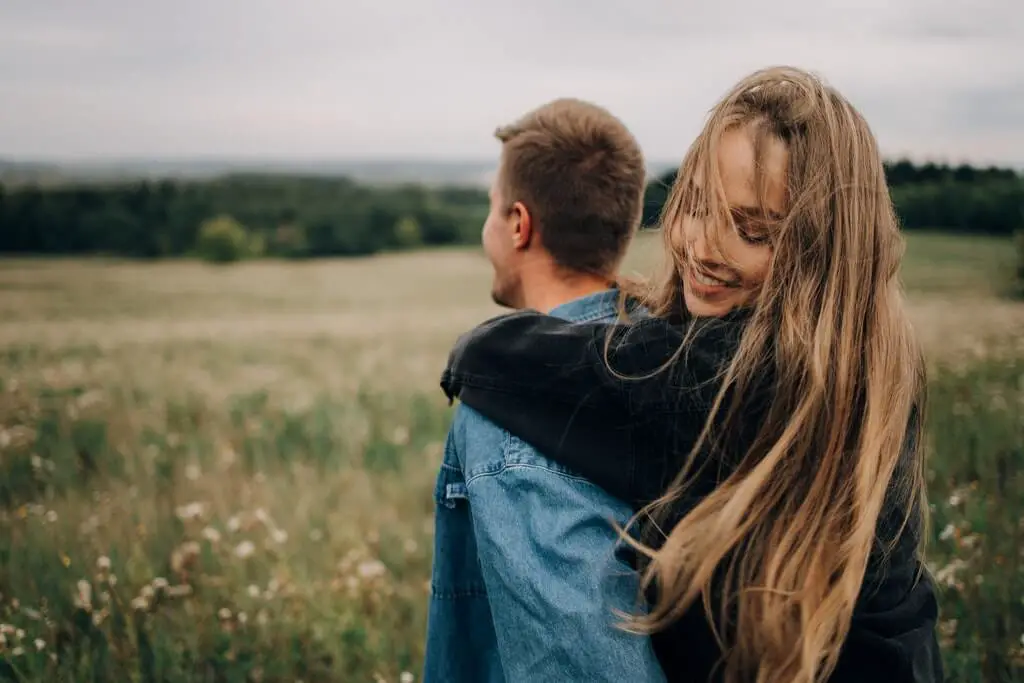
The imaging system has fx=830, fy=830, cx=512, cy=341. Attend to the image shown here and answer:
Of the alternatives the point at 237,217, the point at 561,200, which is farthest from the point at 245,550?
the point at 237,217

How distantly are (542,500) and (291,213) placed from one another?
24.3 feet

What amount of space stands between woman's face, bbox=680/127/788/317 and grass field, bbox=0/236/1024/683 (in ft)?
1.14

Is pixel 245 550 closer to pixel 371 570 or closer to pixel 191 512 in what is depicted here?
pixel 191 512

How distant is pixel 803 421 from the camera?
4.98 feet

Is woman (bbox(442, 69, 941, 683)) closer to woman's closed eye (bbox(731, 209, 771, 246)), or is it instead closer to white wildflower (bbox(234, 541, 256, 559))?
woman's closed eye (bbox(731, 209, 771, 246))

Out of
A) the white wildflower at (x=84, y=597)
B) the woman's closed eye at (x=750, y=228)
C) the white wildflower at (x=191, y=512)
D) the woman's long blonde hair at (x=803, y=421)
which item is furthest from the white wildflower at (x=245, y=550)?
the woman's closed eye at (x=750, y=228)

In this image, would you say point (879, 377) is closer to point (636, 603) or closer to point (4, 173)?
point (636, 603)

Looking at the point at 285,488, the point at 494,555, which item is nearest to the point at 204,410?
the point at 285,488

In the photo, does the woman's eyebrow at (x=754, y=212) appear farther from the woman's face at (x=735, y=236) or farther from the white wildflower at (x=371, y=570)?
the white wildflower at (x=371, y=570)

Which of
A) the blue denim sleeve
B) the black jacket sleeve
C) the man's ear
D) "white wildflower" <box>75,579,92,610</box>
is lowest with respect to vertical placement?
"white wildflower" <box>75,579,92,610</box>

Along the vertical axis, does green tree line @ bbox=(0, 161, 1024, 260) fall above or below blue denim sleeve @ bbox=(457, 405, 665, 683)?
above

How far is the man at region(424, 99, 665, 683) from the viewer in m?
1.57

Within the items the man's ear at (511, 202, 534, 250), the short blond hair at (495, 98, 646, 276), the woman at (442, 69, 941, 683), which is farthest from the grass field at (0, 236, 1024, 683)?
the woman at (442, 69, 941, 683)

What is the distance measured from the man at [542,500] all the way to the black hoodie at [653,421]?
7 cm
